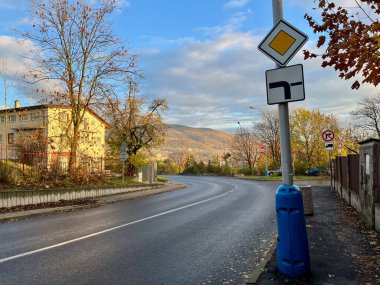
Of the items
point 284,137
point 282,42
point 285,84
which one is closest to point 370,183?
point 284,137

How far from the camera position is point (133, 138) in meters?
37.2

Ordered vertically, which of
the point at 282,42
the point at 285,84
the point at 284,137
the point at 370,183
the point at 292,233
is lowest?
the point at 292,233

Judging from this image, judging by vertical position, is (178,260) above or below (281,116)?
below

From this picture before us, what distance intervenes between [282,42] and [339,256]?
3.74 meters

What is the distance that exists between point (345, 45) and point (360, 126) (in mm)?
58760

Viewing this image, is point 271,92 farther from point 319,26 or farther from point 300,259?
point 300,259

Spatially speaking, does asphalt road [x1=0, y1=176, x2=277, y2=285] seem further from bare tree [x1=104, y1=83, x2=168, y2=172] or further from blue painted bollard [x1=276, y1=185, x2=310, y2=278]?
bare tree [x1=104, y1=83, x2=168, y2=172]

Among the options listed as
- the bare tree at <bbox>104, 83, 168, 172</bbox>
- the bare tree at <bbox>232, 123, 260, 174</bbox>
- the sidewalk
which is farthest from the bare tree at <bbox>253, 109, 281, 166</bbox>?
the sidewalk

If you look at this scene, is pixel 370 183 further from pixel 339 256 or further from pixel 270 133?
pixel 270 133

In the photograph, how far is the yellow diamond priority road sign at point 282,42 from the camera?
18.1 ft

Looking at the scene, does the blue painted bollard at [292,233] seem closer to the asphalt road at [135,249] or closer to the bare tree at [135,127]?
the asphalt road at [135,249]

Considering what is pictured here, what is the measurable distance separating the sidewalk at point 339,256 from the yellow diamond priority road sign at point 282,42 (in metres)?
3.12

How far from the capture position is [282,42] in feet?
18.5

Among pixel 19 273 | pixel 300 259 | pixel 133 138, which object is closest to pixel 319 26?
pixel 300 259
